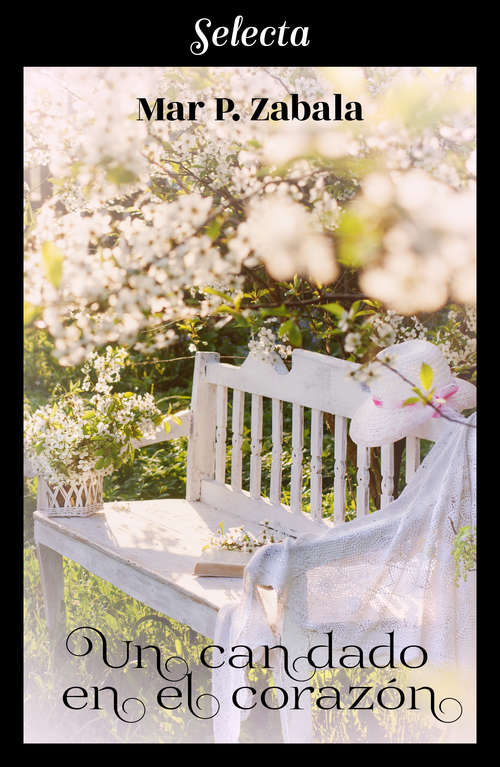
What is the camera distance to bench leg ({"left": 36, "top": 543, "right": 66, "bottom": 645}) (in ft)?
11.3

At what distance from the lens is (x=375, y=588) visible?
7.39ft

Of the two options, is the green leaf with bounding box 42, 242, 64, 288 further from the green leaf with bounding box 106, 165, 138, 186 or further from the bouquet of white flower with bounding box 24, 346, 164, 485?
the bouquet of white flower with bounding box 24, 346, 164, 485

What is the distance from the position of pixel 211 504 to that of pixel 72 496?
569 mm

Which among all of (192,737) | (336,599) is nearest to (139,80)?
(336,599)

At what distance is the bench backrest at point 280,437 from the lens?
112 inches

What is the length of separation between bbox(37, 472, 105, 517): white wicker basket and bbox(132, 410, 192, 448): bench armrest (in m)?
0.22

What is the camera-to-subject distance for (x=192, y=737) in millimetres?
2713

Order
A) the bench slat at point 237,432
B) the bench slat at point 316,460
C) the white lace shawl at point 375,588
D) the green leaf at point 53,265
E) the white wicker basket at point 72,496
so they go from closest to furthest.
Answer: the green leaf at point 53,265 < the white lace shawl at point 375,588 < the bench slat at point 316,460 < the white wicker basket at point 72,496 < the bench slat at point 237,432

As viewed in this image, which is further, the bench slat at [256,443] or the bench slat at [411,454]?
the bench slat at [256,443]

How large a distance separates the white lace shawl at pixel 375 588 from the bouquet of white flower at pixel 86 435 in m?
1.15

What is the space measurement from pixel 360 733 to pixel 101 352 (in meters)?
3.52

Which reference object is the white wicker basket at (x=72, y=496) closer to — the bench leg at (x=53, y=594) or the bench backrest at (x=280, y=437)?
the bench leg at (x=53, y=594)

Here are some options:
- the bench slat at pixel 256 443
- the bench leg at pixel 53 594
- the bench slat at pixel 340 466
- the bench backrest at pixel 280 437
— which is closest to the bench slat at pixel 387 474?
the bench backrest at pixel 280 437
